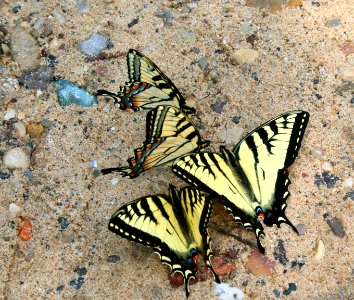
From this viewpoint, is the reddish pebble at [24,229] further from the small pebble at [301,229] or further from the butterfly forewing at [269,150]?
the small pebble at [301,229]

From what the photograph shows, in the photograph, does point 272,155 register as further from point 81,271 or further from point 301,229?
point 81,271

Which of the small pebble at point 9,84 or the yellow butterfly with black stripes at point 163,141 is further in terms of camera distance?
the small pebble at point 9,84

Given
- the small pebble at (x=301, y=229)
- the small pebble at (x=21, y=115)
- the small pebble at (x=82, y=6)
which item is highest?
the small pebble at (x=82, y=6)

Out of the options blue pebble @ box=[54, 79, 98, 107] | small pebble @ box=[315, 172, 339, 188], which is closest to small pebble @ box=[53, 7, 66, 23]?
blue pebble @ box=[54, 79, 98, 107]

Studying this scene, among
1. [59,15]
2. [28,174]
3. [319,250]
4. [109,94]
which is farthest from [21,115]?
[319,250]

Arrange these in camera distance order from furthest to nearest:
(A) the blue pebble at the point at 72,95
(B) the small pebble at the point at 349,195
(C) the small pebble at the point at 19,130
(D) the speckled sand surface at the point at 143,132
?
1. (A) the blue pebble at the point at 72,95
2. (C) the small pebble at the point at 19,130
3. (B) the small pebble at the point at 349,195
4. (D) the speckled sand surface at the point at 143,132

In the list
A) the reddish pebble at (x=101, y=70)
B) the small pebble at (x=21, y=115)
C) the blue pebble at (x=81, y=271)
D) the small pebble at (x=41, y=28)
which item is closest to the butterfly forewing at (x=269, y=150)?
the blue pebble at (x=81, y=271)

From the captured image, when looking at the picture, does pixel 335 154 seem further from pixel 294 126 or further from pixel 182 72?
pixel 182 72
